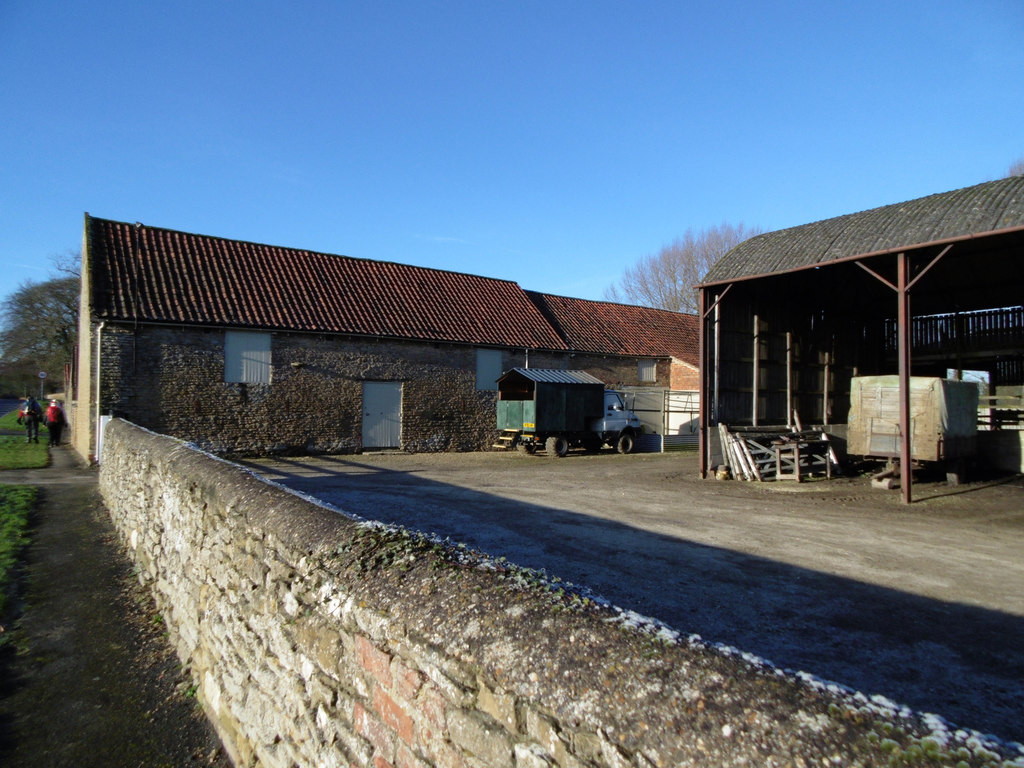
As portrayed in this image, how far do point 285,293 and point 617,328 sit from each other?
14.2 meters

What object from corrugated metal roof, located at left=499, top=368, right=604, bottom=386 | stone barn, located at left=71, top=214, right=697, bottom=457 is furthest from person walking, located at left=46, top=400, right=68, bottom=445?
corrugated metal roof, located at left=499, top=368, right=604, bottom=386

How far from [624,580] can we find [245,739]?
10.6 ft

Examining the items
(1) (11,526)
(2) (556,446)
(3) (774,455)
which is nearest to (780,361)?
(3) (774,455)

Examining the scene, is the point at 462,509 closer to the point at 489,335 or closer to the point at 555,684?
the point at 555,684

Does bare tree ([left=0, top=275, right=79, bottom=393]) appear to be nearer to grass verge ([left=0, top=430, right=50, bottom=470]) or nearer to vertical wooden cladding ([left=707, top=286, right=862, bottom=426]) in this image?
grass verge ([left=0, top=430, right=50, bottom=470])

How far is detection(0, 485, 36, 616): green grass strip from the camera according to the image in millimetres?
7046

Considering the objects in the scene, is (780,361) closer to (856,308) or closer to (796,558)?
(856,308)

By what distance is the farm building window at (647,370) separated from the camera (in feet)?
88.6

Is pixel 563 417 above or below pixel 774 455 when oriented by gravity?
above

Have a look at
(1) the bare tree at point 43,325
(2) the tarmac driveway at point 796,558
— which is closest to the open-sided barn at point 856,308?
(2) the tarmac driveway at point 796,558

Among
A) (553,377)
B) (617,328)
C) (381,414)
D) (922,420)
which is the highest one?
(617,328)

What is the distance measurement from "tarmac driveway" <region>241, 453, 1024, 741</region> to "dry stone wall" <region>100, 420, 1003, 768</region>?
0.94 m

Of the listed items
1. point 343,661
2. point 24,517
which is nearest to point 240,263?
point 24,517

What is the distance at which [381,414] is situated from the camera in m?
20.3
